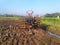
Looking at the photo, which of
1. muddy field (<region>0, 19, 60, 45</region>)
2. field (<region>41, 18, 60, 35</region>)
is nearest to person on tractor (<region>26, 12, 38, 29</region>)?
muddy field (<region>0, 19, 60, 45</region>)

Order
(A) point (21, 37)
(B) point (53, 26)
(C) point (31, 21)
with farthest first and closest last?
(B) point (53, 26) < (C) point (31, 21) < (A) point (21, 37)

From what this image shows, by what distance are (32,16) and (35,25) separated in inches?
12.6

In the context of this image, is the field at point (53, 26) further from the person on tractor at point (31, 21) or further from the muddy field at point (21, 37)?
the muddy field at point (21, 37)

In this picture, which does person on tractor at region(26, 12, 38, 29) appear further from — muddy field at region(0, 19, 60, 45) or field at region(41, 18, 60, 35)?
field at region(41, 18, 60, 35)

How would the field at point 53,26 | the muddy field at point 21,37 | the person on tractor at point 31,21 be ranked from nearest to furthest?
the muddy field at point 21,37, the person on tractor at point 31,21, the field at point 53,26

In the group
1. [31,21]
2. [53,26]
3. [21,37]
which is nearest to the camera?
[21,37]

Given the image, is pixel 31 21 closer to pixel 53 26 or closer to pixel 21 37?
pixel 21 37

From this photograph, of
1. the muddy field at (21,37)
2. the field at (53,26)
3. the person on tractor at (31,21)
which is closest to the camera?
the muddy field at (21,37)

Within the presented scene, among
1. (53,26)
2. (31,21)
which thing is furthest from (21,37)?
(53,26)

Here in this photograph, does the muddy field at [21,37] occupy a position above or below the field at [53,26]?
above

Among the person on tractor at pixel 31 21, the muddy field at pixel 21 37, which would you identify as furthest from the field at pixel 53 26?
the muddy field at pixel 21 37

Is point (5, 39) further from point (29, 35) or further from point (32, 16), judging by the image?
point (32, 16)

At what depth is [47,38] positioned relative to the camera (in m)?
4.57

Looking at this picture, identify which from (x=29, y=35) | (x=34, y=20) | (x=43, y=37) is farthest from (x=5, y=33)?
(x=34, y=20)
